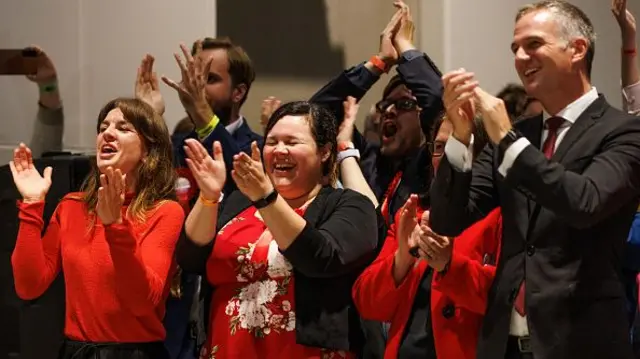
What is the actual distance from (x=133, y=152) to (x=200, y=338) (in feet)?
1.72

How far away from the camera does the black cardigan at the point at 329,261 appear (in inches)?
93.6

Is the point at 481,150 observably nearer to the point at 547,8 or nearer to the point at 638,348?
the point at 547,8

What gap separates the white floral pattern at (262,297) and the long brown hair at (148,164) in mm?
335

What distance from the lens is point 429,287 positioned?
98.0 inches

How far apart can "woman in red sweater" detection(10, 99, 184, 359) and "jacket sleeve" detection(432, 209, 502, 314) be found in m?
0.72

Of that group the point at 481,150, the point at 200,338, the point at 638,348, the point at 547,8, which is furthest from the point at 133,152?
the point at 638,348

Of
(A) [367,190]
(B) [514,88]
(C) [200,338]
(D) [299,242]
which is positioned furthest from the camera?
(B) [514,88]

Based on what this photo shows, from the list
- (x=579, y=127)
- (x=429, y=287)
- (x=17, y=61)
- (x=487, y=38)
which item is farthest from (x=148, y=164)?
(x=487, y=38)

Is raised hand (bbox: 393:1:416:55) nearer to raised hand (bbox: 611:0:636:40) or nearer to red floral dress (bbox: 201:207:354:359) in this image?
raised hand (bbox: 611:0:636:40)

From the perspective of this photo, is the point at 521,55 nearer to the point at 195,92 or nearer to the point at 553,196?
the point at 553,196

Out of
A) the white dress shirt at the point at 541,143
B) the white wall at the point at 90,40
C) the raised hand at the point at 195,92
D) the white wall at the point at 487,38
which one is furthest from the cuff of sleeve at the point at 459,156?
the white wall at the point at 487,38

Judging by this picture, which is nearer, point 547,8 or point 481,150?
point 547,8

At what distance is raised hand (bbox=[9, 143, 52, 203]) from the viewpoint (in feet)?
8.64

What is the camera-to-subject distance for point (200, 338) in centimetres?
264
